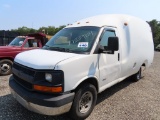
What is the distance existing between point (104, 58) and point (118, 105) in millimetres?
1388

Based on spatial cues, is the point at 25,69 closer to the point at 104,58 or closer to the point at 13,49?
the point at 104,58

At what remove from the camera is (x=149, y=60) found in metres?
7.86

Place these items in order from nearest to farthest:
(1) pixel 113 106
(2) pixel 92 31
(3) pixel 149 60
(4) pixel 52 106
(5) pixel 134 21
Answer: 1. (4) pixel 52 106
2. (2) pixel 92 31
3. (1) pixel 113 106
4. (5) pixel 134 21
5. (3) pixel 149 60

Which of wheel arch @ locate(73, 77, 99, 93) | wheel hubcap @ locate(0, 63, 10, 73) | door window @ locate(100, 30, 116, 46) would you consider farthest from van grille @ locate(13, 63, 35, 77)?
wheel hubcap @ locate(0, 63, 10, 73)

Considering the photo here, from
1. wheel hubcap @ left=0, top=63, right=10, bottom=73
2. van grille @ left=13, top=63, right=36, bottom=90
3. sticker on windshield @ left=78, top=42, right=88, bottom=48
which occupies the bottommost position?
wheel hubcap @ left=0, top=63, right=10, bottom=73

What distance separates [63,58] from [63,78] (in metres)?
0.42

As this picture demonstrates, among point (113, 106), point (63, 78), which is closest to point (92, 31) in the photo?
point (63, 78)

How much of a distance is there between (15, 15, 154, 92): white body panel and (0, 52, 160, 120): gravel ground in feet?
1.87

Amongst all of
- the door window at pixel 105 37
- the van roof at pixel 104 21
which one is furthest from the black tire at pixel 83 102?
the van roof at pixel 104 21

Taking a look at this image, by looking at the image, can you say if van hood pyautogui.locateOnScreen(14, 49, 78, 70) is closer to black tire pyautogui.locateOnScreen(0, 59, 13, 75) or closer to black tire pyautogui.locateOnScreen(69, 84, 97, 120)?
black tire pyautogui.locateOnScreen(69, 84, 97, 120)

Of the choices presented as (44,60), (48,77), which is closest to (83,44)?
(44,60)

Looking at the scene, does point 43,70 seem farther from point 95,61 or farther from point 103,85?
point 103,85

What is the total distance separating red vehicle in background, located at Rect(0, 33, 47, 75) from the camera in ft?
27.3

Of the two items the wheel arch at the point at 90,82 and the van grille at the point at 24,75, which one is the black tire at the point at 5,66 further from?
the wheel arch at the point at 90,82
